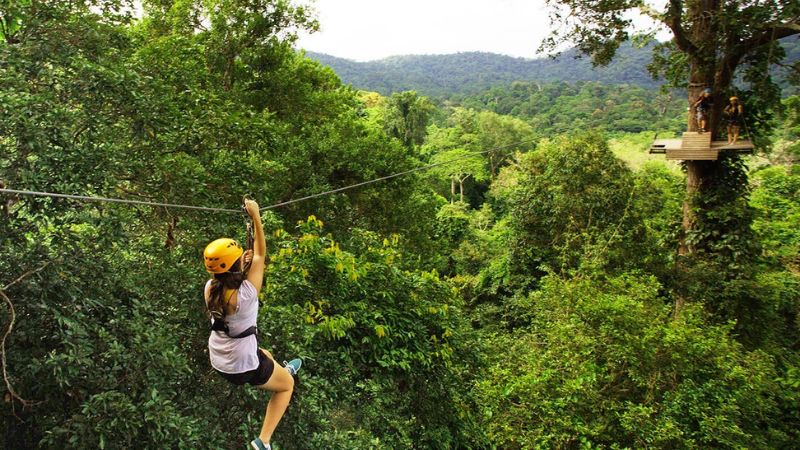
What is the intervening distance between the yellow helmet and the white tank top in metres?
0.18

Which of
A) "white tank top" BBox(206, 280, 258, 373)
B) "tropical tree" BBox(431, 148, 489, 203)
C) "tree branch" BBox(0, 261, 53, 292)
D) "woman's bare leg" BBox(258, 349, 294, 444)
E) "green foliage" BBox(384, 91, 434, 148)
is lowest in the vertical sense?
"tropical tree" BBox(431, 148, 489, 203)

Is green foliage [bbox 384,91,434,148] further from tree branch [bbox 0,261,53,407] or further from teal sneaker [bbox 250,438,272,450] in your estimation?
teal sneaker [bbox 250,438,272,450]

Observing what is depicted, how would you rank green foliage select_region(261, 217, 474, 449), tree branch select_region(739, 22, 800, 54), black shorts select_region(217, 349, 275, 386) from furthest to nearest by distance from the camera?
tree branch select_region(739, 22, 800, 54)
green foliage select_region(261, 217, 474, 449)
black shorts select_region(217, 349, 275, 386)

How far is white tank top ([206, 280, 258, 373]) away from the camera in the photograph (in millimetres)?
2891

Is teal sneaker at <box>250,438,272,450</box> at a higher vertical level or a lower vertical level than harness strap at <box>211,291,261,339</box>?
lower

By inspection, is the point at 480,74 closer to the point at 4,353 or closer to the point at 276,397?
the point at 276,397

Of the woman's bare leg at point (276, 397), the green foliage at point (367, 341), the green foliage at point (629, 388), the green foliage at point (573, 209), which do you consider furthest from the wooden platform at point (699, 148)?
the woman's bare leg at point (276, 397)

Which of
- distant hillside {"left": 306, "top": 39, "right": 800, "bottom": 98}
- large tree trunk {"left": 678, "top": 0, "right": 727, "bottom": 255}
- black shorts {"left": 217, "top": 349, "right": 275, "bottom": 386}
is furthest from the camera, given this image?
distant hillside {"left": 306, "top": 39, "right": 800, "bottom": 98}

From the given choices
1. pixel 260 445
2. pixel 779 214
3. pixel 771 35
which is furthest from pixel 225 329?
pixel 779 214

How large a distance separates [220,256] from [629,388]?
17.3 ft

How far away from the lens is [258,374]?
3.20 metres

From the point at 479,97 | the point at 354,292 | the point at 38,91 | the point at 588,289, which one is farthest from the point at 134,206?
the point at 479,97

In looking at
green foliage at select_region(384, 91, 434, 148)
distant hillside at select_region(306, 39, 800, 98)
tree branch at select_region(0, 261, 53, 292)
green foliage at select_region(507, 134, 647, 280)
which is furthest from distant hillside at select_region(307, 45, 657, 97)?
tree branch at select_region(0, 261, 53, 292)

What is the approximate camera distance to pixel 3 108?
12.9 ft
